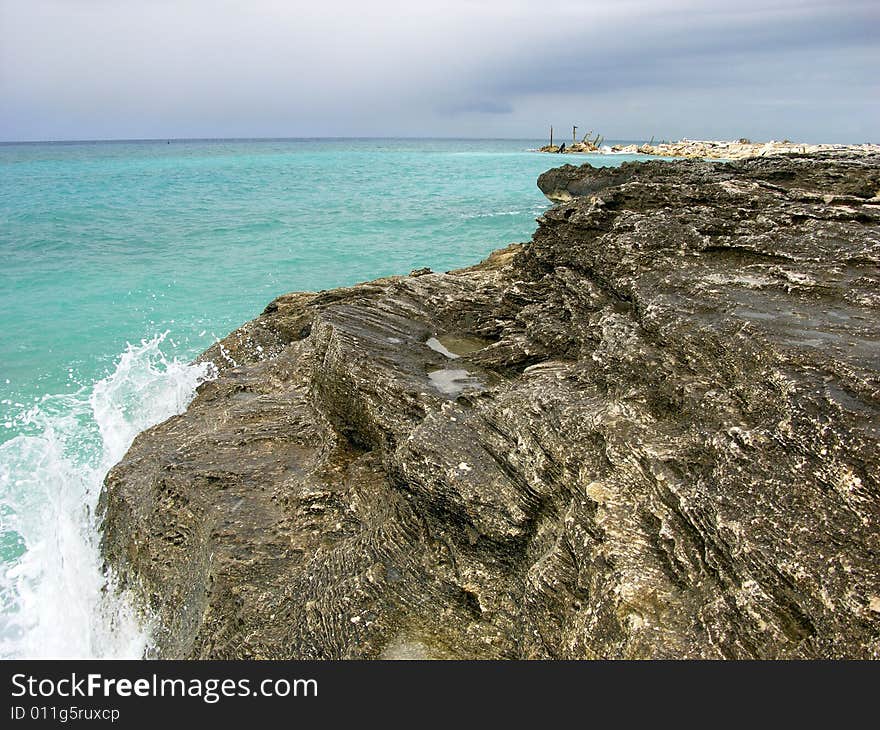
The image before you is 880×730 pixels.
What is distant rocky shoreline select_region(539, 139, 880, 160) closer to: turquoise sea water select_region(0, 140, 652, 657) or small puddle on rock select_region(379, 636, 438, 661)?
turquoise sea water select_region(0, 140, 652, 657)

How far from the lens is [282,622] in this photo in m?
5.17

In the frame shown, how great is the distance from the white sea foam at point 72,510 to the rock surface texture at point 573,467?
0.60 m

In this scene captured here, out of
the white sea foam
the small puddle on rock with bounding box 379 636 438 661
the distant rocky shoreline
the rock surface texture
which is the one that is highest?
the distant rocky shoreline

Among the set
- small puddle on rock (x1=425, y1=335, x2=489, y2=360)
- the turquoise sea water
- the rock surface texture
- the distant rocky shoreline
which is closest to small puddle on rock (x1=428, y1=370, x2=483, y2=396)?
the rock surface texture

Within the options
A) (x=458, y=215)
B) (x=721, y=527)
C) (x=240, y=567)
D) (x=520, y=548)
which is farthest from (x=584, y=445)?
(x=458, y=215)

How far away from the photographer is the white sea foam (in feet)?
22.1

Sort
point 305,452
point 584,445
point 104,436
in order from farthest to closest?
point 104,436, point 305,452, point 584,445

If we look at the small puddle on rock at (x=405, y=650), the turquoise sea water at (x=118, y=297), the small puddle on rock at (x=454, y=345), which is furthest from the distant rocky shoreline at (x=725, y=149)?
the small puddle on rock at (x=405, y=650)

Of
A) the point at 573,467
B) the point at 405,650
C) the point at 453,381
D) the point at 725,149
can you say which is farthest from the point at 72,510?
the point at 725,149

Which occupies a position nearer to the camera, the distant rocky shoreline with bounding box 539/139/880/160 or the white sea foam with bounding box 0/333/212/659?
the white sea foam with bounding box 0/333/212/659

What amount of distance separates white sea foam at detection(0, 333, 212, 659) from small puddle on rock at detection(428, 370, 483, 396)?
406cm

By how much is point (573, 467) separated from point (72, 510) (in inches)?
295

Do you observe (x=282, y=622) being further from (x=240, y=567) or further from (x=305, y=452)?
(x=305, y=452)

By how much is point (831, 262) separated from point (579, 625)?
4.34 metres
